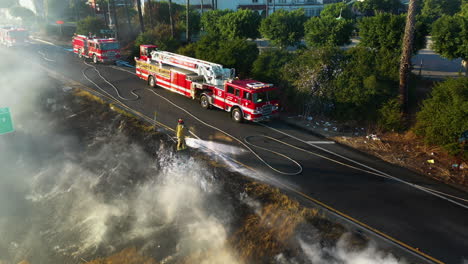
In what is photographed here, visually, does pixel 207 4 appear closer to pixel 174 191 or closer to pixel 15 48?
pixel 15 48

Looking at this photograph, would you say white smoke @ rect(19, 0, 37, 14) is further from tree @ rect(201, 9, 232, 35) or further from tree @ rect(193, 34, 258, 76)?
tree @ rect(193, 34, 258, 76)

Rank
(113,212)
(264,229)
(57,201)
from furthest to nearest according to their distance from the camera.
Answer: (57,201) → (113,212) → (264,229)

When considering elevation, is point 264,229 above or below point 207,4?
below

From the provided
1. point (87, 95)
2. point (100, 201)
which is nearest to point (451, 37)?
point (100, 201)

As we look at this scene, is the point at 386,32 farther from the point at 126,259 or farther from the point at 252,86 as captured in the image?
the point at 126,259

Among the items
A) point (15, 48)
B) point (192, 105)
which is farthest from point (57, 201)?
point (15, 48)
